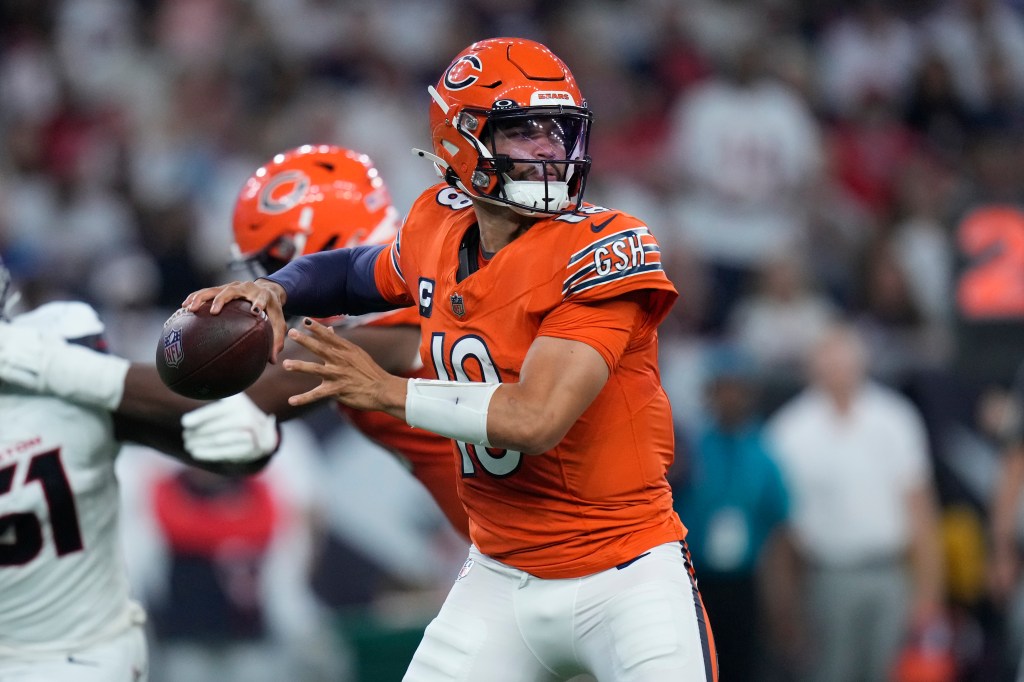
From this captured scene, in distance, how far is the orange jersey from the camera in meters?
3.13

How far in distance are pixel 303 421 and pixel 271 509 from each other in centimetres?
54

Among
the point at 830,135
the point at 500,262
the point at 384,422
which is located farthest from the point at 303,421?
the point at 830,135

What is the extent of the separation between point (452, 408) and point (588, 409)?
38 centimetres

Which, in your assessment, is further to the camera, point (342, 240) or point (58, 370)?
point (342, 240)

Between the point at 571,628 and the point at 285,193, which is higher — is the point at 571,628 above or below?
below

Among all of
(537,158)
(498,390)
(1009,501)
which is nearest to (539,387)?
(498,390)

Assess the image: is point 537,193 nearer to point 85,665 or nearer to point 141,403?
point 141,403

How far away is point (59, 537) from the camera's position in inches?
144

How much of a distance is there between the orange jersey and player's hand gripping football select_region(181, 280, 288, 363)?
1.12ft

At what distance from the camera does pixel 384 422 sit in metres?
4.08

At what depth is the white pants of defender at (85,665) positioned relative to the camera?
3.58 m

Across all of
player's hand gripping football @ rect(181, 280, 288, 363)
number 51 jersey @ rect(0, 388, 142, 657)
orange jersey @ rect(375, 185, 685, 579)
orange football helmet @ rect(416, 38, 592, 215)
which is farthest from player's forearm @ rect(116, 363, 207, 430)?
orange football helmet @ rect(416, 38, 592, 215)

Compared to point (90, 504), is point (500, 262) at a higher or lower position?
higher

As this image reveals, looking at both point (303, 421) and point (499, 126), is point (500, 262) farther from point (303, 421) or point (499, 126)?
point (303, 421)
